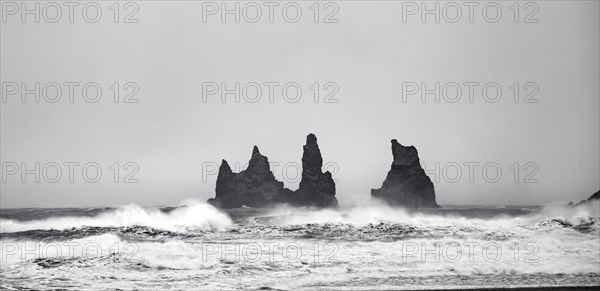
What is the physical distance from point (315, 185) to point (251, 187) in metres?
1.91

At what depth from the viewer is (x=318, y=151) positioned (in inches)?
608

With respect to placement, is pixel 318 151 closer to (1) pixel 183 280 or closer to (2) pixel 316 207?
(2) pixel 316 207

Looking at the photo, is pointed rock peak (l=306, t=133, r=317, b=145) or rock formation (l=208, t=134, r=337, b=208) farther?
rock formation (l=208, t=134, r=337, b=208)

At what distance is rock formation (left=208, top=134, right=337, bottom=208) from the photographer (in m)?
15.7

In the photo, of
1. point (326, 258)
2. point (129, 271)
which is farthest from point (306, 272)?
point (129, 271)

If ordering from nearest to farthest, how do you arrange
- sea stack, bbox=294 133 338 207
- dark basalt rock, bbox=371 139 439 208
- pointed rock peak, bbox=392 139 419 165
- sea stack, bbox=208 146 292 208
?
1. pointed rock peak, bbox=392 139 419 165
2. sea stack, bbox=208 146 292 208
3. sea stack, bbox=294 133 338 207
4. dark basalt rock, bbox=371 139 439 208

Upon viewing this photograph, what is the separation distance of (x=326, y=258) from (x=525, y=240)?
5181 mm

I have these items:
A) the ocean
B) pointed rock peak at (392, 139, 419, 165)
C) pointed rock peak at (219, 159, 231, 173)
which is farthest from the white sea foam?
pointed rock peak at (392, 139, 419, 165)

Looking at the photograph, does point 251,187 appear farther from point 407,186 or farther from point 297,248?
point 407,186

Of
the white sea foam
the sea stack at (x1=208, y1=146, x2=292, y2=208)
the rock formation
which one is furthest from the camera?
the rock formation

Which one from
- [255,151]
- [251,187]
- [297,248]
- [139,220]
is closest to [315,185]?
[251,187]

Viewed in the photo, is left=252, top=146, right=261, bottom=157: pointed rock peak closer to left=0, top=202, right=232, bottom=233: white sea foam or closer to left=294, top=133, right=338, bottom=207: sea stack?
left=294, top=133, right=338, bottom=207: sea stack

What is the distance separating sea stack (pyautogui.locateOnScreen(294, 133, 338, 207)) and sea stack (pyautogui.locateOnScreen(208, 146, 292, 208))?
676mm

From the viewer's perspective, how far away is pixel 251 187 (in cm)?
1709
